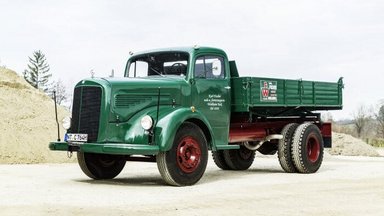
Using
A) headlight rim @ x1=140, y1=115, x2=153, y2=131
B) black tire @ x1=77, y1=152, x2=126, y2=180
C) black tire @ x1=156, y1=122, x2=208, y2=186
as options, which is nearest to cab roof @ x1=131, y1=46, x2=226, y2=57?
black tire @ x1=156, y1=122, x2=208, y2=186

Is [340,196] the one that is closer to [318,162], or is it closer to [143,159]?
[143,159]

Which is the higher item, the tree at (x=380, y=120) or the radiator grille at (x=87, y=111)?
the tree at (x=380, y=120)

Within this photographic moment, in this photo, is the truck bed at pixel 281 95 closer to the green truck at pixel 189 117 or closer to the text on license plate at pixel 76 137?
the green truck at pixel 189 117

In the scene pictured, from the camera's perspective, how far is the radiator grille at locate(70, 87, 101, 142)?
33.3 ft

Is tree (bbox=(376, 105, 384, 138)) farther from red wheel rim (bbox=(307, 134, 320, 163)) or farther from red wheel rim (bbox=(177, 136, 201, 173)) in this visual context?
red wheel rim (bbox=(177, 136, 201, 173))

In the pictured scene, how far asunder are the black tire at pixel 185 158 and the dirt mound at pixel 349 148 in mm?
20948

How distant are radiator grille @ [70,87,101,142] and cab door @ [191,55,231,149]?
1922 millimetres

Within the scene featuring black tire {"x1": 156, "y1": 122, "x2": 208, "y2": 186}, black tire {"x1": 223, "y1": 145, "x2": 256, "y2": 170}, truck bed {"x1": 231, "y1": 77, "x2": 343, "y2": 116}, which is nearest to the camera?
black tire {"x1": 156, "y1": 122, "x2": 208, "y2": 186}

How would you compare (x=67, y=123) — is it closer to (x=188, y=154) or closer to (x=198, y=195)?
(x=188, y=154)

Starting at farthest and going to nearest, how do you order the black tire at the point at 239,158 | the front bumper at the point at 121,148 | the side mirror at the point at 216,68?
the black tire at the point at 239,158
the side mirror at the point at 216,68
the front bumper at the point at 121,148

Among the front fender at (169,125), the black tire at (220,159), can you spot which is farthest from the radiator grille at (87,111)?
the black tire at (220,159)

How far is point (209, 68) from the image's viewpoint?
37.8 ft

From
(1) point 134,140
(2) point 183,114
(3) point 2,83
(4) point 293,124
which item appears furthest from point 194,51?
(3) point 2,83

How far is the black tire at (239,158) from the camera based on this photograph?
14.8m
